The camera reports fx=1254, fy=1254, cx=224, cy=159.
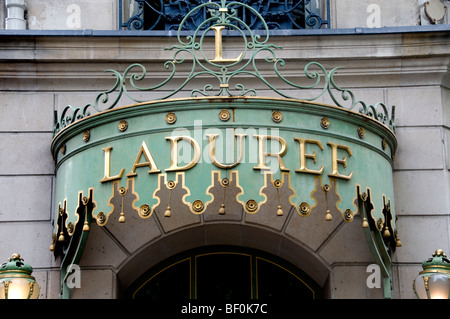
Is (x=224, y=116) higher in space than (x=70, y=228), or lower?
higher

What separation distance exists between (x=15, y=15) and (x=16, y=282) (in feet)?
14.1

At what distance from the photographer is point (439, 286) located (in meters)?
13.5

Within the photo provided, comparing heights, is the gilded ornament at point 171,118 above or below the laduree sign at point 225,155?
above

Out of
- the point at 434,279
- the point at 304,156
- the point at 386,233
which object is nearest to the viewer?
the point at 434,279

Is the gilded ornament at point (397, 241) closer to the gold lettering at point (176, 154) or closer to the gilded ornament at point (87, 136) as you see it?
the gold lettering at point (176, 154)

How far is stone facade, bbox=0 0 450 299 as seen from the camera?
15164 mm

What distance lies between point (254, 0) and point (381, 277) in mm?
4253

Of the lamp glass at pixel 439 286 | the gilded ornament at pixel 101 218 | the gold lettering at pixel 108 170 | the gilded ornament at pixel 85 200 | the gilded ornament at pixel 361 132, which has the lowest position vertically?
the lamp glass at pixel 439 286

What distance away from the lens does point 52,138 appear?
15.6m

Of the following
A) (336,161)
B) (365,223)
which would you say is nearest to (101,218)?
(336,161)

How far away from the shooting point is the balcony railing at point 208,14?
16.6m

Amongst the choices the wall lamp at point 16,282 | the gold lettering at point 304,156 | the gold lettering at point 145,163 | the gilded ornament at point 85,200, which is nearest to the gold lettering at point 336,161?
the gold lettering at point 304,156

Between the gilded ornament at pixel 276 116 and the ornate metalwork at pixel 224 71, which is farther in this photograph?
the ornate metalwork at pixel 224 71

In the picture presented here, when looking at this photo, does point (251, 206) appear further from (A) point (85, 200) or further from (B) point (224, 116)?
(A) point (85, 200)
